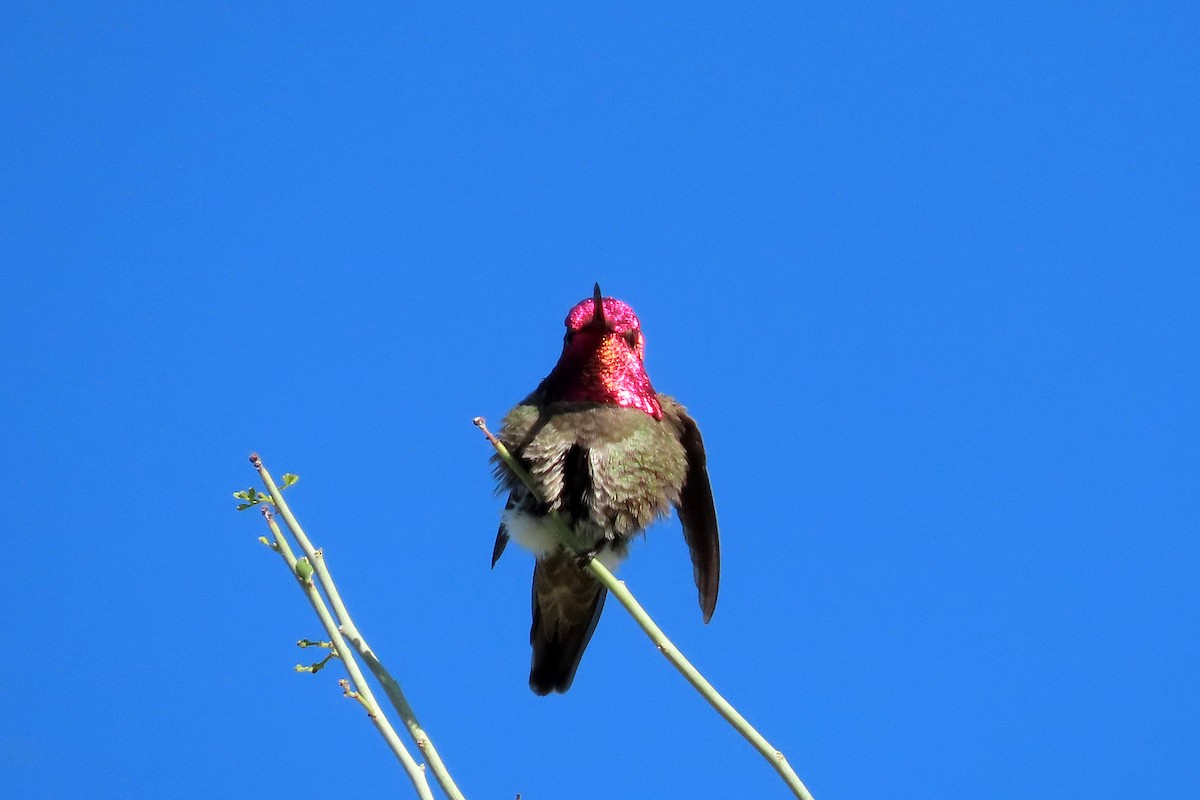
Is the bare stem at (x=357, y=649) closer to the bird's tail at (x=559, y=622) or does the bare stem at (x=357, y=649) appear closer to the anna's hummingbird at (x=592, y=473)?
the anna's hummingbird at (x=592, y=473)

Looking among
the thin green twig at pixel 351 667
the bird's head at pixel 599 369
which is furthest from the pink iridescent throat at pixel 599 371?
the thin green twig at pixel 351 667

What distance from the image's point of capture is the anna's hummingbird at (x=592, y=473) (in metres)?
4.25

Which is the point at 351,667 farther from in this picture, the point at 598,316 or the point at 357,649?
the point at 598,316

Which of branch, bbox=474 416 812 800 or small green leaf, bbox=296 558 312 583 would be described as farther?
small green leaf, bbox=296 558 312 583

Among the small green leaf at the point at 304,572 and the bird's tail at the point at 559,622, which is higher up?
the bird's tail at the point at 559,622

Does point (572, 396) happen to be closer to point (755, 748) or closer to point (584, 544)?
point (584, 544)

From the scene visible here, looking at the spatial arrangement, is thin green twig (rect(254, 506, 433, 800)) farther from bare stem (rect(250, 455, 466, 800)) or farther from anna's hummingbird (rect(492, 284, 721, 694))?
anna's hummingbird (rect(492, 284, 721, 694))

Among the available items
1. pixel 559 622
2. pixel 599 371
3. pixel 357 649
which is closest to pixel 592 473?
pixel 599 371

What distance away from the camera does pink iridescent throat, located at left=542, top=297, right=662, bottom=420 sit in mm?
4539

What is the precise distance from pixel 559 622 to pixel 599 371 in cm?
107

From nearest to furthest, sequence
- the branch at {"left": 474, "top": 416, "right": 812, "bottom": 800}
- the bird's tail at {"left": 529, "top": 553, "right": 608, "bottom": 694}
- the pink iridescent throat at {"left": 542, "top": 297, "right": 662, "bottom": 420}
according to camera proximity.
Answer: the branch at {"left": 474, "top": 416, "right": 812, "bottom": 800}
the pink iridescent throat at {"left": 542, "top": 297, "right": 662, "bottom": 420}
the bird's tail at {"left": 529, "top": 553, "right": 608, "bottom": 694}

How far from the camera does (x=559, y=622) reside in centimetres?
499

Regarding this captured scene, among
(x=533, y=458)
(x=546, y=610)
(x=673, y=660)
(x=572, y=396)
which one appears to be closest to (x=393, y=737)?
(x=673, y=660)

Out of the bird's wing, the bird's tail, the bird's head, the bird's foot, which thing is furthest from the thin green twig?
the bird's wing
